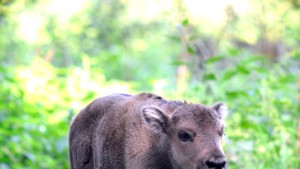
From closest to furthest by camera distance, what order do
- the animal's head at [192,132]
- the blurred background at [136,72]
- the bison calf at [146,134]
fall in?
the animal's head at [192,132] < the bison calf at [146,134] < the blurred background at [136,72]

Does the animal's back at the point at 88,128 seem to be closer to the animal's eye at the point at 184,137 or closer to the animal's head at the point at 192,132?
the animal's head at the point at 192,132

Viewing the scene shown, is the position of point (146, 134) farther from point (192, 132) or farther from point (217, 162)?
point (217, 162)

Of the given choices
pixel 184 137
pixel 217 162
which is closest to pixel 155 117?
pixel 184 137

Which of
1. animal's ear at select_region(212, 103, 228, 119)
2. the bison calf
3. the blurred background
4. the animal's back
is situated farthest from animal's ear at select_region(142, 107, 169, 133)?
the blurred background

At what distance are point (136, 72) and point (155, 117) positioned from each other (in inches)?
702

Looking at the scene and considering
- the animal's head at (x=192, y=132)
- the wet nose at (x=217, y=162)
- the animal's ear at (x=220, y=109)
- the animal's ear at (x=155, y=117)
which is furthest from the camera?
the animal's ear at (x=220, y=109)

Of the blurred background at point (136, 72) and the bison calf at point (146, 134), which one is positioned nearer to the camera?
the bison calf at point (146, 134)

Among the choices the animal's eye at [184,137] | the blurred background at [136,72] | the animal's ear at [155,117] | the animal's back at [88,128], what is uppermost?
the blurred background at [136,72]

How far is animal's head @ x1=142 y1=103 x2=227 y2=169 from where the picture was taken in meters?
6.81

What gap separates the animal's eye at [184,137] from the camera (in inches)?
281

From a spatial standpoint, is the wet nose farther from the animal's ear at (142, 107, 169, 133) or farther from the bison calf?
the animal's ear at (142, 107, 169, 133)

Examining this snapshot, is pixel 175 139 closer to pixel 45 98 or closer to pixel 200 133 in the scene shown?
pixel 200 133

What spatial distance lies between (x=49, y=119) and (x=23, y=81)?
146cm

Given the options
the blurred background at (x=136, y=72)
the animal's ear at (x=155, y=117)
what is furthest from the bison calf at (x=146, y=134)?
the blurred background at (x=136, y=72)
